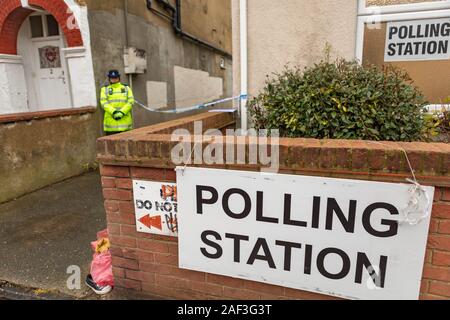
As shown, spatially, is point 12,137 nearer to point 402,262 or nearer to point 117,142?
point 117,142

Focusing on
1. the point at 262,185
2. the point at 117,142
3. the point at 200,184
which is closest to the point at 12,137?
the point at 117,142

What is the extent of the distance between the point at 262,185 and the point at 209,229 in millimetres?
468

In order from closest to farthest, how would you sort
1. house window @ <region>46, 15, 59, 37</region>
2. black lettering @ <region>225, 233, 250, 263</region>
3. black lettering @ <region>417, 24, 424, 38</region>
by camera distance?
black lettering @ <region>225, 233, 250, 263</region>, black lettering @ <region>417, 24, 424, 38</region>, house window @ <region>46, 15, 59, 37</region>

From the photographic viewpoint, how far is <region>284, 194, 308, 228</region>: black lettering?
1.87m

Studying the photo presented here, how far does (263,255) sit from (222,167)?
60 cm

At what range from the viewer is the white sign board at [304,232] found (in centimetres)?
175

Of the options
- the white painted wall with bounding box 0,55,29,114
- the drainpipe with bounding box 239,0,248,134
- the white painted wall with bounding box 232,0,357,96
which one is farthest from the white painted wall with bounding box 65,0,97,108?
the drainpipe with bounding box 239,0,248,134

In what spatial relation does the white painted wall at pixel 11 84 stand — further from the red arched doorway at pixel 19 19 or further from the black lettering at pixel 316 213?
the black lettering at pixel 316 213

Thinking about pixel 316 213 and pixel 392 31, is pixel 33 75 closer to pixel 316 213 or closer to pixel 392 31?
pixel 392 31

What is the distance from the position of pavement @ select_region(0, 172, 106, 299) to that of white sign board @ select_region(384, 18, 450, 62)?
12.3 ft

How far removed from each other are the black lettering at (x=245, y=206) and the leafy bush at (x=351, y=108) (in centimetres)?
81

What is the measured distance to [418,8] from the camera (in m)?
3.28

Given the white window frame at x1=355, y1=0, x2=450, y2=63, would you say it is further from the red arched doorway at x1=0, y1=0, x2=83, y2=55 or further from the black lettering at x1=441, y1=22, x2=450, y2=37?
the red arched doorway at x1=0, y1=0, x2=83, y2=55

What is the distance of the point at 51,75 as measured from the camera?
686 centimetres
